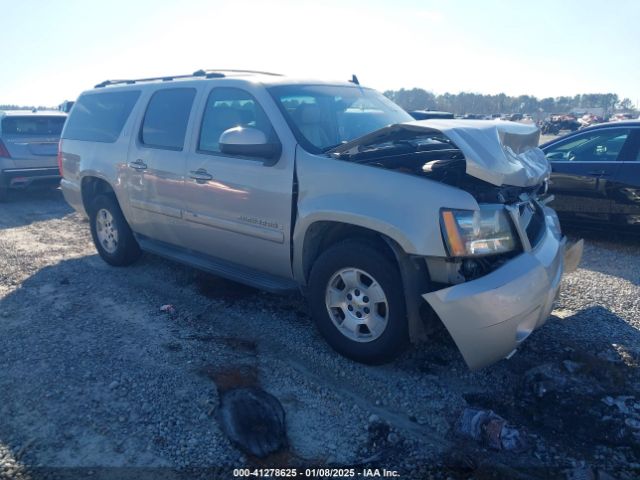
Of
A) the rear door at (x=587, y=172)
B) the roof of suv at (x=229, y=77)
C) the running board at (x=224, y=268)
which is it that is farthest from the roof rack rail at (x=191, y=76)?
the rear door at (x=587, y=172)

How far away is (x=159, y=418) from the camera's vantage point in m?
3.10

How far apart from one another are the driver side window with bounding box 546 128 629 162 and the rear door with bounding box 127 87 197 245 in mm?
4872

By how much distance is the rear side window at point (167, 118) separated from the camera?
4.77m

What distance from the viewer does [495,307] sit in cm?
298

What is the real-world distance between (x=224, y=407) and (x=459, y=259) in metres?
1.70

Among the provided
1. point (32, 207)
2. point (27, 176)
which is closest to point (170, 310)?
point (32, 207)

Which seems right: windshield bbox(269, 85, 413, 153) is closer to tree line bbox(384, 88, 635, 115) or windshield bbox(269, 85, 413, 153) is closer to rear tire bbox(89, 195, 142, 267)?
rear tire bbox(89, 195, 142, 267)

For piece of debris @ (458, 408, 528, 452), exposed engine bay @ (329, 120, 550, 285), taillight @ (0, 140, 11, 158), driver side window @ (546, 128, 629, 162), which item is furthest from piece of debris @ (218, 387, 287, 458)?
taillight @ (0, 140, 11, 158)

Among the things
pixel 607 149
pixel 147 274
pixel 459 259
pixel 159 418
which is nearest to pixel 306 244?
pixel 459 259

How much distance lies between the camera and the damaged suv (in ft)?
10.2

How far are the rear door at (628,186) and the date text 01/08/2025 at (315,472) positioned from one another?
5.02m

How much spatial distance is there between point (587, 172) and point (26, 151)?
9.31 metres

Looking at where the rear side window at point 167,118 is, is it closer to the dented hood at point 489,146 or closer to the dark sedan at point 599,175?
the dented hood at point 489,146

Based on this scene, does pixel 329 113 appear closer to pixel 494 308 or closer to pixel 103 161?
pixel 494 308
